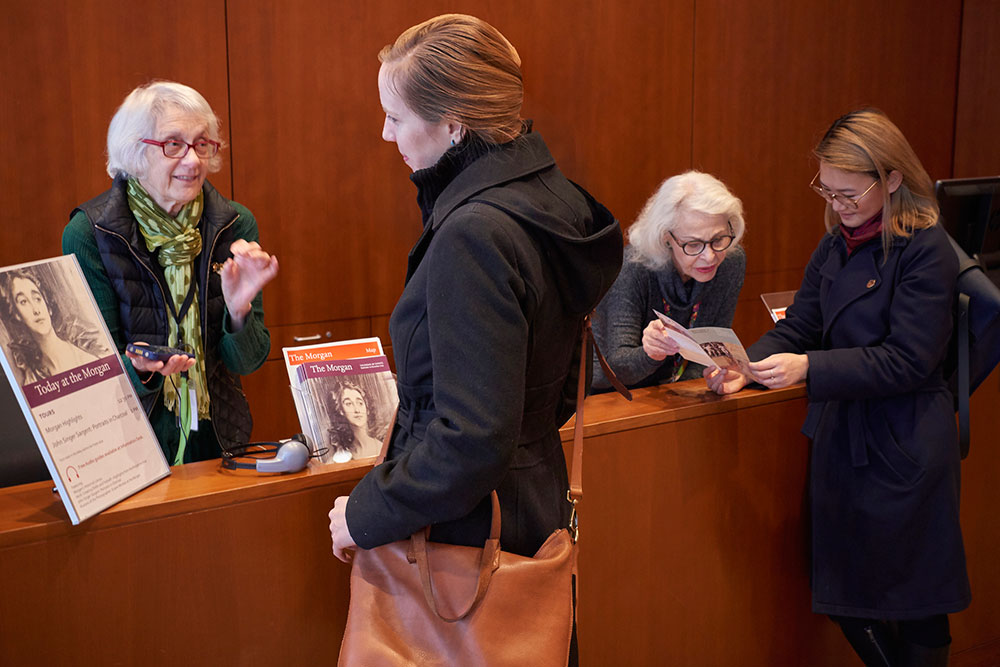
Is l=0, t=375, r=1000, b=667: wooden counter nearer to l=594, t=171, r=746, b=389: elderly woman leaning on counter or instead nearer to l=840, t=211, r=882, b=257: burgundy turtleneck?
l=594, t=171, r=746, b=389: elderly woman leaning on counter

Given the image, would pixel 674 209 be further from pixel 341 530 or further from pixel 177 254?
pixel 341 530

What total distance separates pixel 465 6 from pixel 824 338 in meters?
2.33

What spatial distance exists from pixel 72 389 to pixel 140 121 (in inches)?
A: 33.2

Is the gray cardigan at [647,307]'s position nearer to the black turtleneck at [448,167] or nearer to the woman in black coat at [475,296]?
the woman in black coat at [475,296]

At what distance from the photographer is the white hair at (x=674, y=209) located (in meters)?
2.61

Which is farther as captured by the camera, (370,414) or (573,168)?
(573,168)

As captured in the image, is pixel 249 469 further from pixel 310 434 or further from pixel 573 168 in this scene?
pixel 573 168

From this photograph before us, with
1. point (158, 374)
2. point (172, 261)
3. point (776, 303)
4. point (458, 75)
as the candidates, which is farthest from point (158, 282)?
point (776, 303)

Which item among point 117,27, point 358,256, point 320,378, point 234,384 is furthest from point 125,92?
point 320,378

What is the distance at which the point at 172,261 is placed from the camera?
7.04 ft

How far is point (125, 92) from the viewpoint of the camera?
323cm

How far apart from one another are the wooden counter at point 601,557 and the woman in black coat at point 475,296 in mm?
323

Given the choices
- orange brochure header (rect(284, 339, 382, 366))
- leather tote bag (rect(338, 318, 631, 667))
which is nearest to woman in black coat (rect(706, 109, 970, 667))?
orange brochure header (rect(284, 339, 382, 366))

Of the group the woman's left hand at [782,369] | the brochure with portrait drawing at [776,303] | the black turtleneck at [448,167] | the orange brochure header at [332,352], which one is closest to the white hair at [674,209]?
the brochure with portrait drawing at [776,303]
